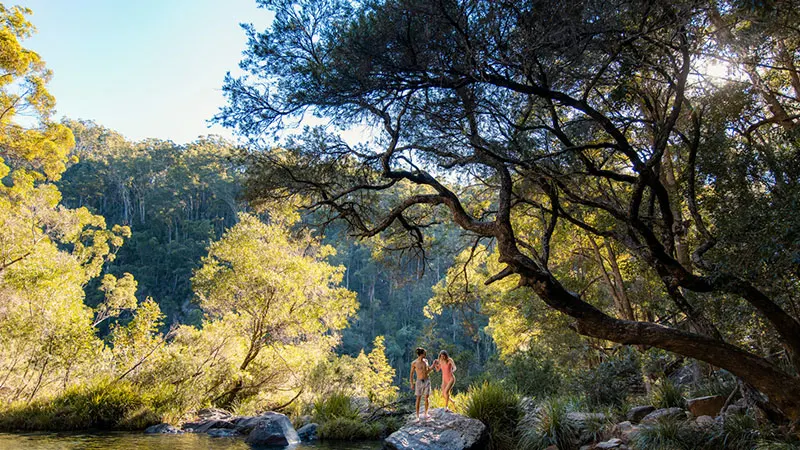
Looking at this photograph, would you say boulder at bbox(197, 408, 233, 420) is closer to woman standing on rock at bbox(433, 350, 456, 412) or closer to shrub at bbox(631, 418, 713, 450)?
woman standing on rock at bbox(433, 350, 456, 412)

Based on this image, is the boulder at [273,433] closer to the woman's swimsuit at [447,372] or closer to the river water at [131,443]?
the river water at [131,443]

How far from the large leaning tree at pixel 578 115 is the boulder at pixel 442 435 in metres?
3.46

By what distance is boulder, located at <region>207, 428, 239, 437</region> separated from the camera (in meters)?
11.5

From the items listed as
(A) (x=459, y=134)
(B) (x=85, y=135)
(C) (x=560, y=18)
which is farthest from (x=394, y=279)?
(B) (x=85, y=135)

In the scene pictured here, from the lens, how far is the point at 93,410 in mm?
11734

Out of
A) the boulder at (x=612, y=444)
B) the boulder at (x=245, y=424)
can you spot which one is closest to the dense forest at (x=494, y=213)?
the boulder at (x=612, y=444)

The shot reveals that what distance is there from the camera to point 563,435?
764 centimetres

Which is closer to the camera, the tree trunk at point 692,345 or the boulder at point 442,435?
the tree trunk at point 692,345

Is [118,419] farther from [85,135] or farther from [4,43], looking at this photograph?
[85,135]

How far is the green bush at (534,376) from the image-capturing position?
1498 cm

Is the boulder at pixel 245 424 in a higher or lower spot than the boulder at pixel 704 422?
lower

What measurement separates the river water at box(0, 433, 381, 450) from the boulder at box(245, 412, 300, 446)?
0.89 ft

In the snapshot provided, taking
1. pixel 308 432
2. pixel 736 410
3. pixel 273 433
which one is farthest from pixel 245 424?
pixel 736 410

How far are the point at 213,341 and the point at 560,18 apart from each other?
44.7 ft
